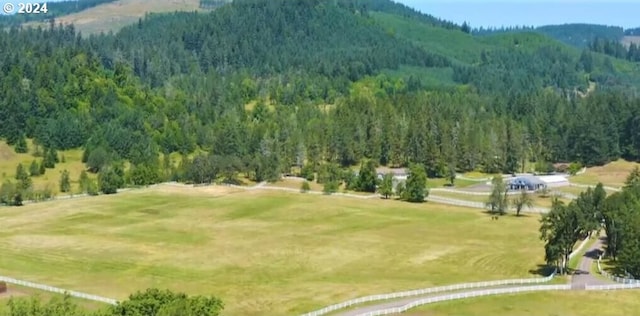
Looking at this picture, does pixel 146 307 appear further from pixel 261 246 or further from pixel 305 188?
pixel 305 188

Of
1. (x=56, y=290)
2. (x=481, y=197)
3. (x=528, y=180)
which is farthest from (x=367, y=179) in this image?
(x=56, y=290)

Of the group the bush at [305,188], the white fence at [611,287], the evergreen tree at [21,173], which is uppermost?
the evergreen tree at [21,173]

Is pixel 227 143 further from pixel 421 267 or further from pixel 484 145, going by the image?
pixel 421 267

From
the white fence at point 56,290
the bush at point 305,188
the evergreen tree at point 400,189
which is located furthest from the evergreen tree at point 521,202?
the white fence at point 56,290

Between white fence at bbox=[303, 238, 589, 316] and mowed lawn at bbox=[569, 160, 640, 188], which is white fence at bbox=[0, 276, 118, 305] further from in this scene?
mowed lawn at bbox=[569, 160, 640, 188]

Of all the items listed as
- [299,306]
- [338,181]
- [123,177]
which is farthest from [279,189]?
[299,306]

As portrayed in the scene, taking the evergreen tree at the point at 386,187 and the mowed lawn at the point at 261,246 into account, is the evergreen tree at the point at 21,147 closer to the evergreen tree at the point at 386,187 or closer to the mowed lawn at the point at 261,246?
the mowed lawn at the point at 261,246
